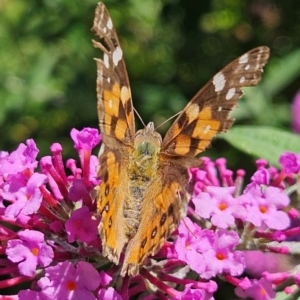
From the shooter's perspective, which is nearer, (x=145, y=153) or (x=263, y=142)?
(x=145, y=153)

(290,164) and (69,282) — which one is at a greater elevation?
(290,164)

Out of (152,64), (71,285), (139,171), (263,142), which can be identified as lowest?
(152,64)

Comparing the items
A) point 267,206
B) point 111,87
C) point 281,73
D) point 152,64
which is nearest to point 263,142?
point 267,206

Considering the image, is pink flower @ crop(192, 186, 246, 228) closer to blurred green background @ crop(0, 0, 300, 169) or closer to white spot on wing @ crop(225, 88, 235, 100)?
white spot on wing @ crop(225, 88, 235, 100)

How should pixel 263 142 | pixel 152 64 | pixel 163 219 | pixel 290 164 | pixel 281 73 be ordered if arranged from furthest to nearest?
pixel 152 64 → pixel 281 73 → pixel 263 142 → pixel 290 164 → pixel 163 219

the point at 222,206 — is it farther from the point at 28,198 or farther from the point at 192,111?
the point at 28,198

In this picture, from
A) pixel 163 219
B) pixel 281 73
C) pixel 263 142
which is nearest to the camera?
pixel 163 219

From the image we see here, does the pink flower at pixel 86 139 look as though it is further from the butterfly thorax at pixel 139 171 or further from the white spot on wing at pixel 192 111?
the white spot on wing at pixel 192 111
